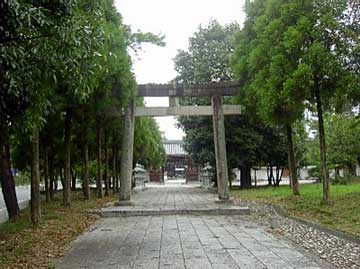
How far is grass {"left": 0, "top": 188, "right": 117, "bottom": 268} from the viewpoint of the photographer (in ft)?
22.5

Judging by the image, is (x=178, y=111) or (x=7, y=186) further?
(x=178, y=111)

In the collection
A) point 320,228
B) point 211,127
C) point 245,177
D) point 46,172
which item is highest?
point 211,127

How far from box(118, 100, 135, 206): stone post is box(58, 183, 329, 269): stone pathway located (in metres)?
4.82

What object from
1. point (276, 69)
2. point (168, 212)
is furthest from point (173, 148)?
point (276, 69)

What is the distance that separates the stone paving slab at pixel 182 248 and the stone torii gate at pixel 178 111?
17.2ft

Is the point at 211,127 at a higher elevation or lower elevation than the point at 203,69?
lower

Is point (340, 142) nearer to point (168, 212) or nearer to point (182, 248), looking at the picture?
point (168, 212)

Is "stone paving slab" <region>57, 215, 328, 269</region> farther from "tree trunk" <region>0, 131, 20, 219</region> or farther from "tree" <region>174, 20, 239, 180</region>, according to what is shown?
"tree" <region>174, 20, 239, 180</region>

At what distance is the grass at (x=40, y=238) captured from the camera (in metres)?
6.86

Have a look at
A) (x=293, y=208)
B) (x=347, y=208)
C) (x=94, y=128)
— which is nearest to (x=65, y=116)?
(x=94, y=128)

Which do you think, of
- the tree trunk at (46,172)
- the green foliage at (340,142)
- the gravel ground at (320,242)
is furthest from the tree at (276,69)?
the green foliage at (340,142)

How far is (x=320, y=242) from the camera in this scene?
27.6ft

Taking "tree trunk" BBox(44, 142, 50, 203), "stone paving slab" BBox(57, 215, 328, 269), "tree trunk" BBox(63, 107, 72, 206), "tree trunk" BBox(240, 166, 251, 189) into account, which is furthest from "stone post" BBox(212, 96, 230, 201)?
"tree trunk" BBox(240, 166, 251, 189)

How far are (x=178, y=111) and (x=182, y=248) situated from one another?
32.6ft
